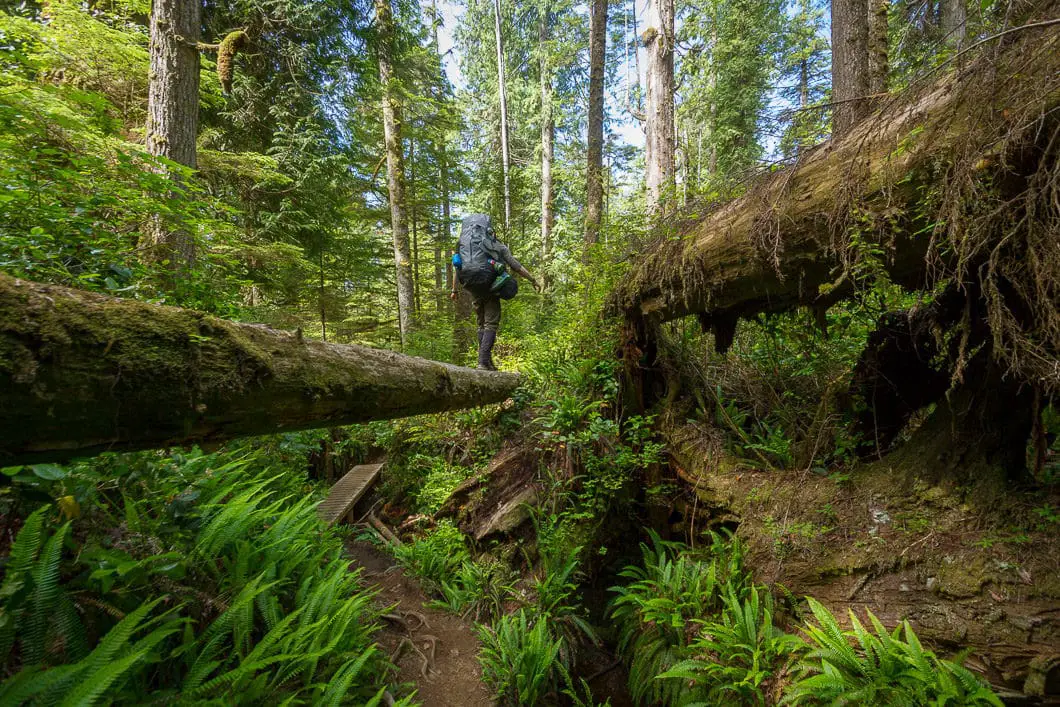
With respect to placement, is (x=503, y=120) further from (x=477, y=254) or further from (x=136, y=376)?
(x=136, y=376)

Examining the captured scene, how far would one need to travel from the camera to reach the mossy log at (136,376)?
3.61ft

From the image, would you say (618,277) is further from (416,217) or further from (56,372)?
(416,217)

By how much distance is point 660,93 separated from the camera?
25.1 feet

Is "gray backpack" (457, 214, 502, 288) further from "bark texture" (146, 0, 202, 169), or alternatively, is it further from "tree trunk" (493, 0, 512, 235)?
"tree trunk" (493, 0, 512, 235)

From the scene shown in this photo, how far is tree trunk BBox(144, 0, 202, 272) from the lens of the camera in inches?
200

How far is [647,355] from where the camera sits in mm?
5043

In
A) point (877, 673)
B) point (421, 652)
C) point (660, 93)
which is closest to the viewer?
point (877, 673)

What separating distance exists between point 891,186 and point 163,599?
14.3 feet

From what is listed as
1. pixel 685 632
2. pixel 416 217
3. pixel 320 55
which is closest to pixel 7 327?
pixel 685 632

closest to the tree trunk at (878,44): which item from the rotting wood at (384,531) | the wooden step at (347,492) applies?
the rotting wood at (384,531)

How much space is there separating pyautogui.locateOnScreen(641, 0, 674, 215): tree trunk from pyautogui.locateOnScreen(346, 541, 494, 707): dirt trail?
733 centimetres

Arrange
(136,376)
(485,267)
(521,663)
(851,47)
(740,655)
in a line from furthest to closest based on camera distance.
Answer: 1. (485,267)
2. (851,47)
3. (521,663)
4. (740,655)
5. (136,376)

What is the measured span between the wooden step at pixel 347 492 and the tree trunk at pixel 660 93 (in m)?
6.94

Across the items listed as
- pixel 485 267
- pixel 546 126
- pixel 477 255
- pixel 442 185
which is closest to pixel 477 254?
pixel 477 255
